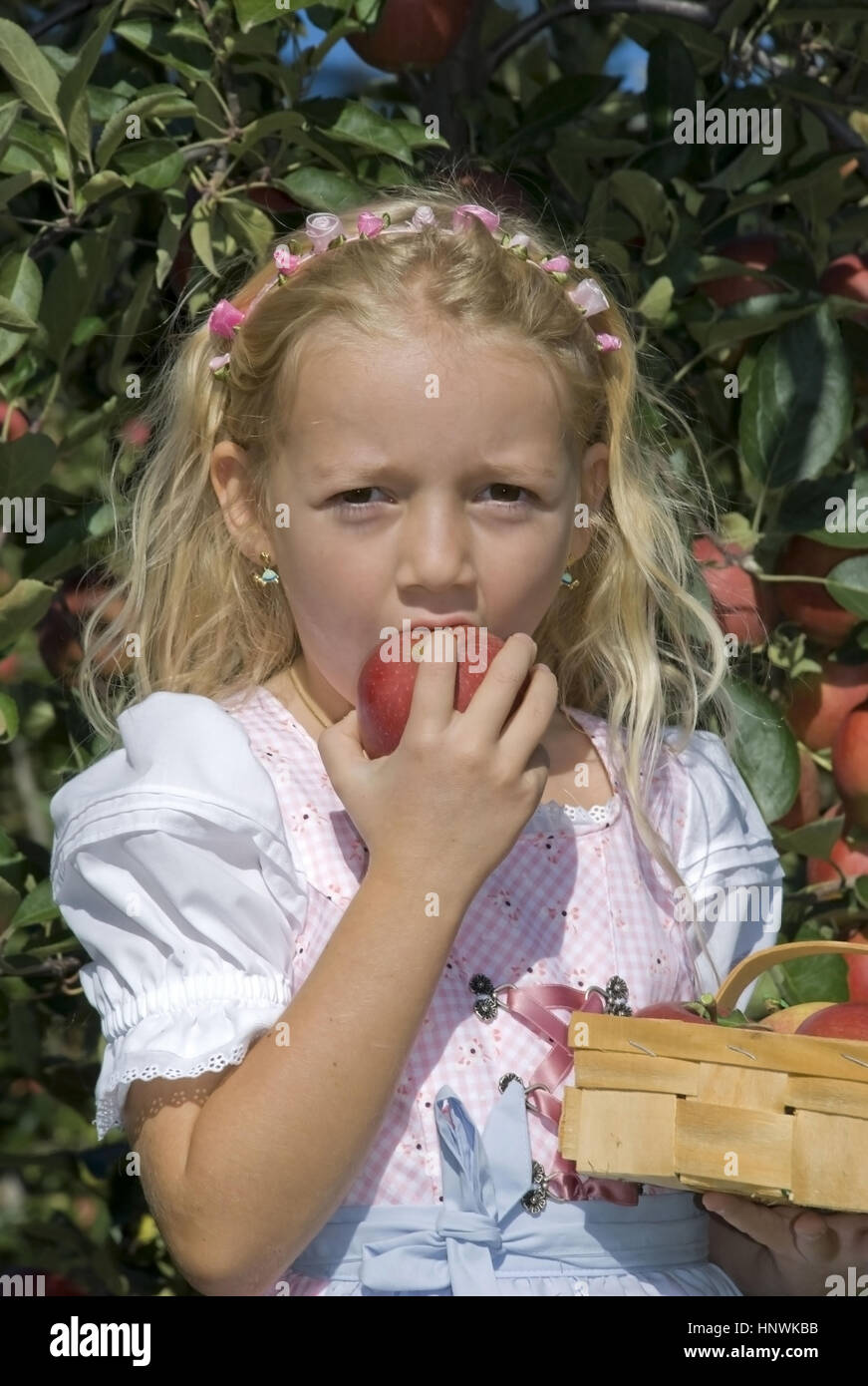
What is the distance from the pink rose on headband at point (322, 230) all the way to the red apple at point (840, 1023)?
2.14 feet

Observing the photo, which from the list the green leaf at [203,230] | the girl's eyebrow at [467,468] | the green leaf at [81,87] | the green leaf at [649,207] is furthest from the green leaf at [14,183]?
the green leaf at [649,207]

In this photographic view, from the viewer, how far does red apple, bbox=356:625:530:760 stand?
1166 mm

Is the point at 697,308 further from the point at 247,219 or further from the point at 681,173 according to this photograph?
the point at 247,219

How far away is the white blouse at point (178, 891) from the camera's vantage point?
1.10 m

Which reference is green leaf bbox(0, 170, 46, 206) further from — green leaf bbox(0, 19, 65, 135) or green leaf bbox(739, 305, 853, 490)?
green leaf bbox(739, 305, 853, 490)

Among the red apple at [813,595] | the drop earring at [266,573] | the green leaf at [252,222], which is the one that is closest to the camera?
the drop earring at [266,573]

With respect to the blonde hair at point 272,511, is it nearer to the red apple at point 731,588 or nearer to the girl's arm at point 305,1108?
the red apple at point 731,588

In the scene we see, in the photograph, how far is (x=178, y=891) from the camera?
1118 mm

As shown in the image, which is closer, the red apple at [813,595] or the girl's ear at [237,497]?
the girl's ear at [237,497]

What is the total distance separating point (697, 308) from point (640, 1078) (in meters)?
0.83

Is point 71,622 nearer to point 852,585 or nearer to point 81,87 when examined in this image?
point 81,87

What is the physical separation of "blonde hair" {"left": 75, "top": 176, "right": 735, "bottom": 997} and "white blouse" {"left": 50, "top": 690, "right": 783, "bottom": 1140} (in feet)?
0.58

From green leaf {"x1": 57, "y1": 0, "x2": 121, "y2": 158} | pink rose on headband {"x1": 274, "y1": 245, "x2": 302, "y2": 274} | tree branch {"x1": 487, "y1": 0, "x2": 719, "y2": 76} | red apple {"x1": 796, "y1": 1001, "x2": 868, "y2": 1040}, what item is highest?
tree branch {"x1": 487, "y1": 0, "x2": 719, "y2": 76}

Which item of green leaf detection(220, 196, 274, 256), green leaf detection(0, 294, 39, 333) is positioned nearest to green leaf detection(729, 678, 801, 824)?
green leaf detection(220, 196, 274, 256)
